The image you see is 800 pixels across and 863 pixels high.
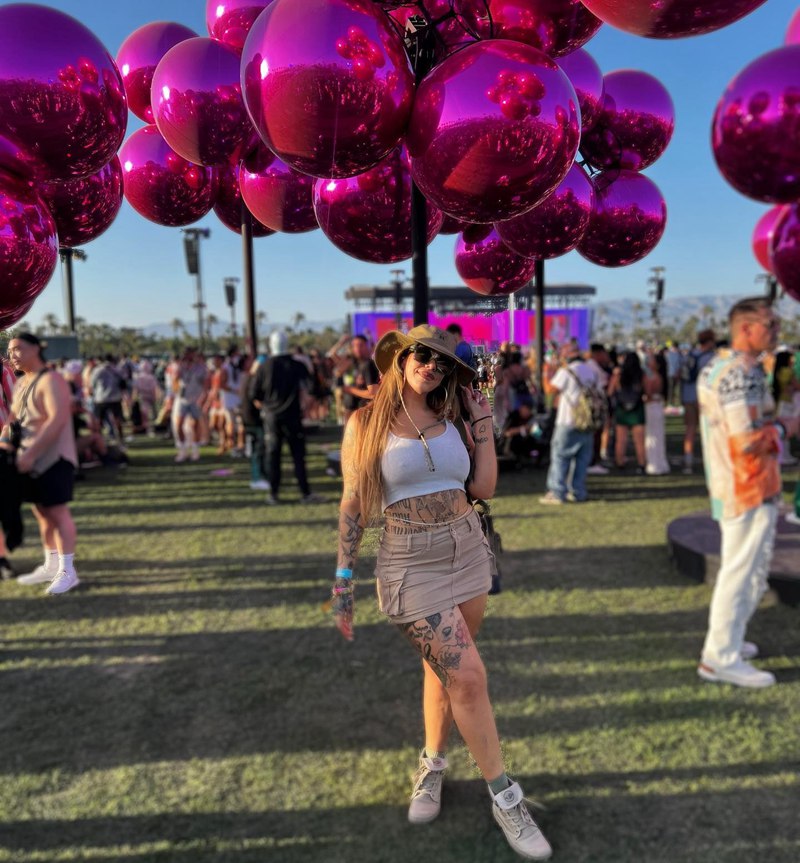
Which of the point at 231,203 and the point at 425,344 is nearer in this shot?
the point at 425,344

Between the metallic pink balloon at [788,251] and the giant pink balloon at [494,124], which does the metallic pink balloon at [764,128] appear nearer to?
the metallic pink balloon at [788,251]

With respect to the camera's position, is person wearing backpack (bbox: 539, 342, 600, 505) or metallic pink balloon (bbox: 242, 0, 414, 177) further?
person wearing backpack (bbox: 539, 342, 600, 505)

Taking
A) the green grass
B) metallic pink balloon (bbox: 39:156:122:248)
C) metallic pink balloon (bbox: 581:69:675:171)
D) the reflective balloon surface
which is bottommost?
the green grass

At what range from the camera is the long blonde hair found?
182 centimetres

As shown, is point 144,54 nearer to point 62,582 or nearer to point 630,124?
point 630,124

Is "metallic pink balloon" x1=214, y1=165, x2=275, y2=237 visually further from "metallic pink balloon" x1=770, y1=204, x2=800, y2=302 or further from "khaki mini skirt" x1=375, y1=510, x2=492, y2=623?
"metallic pink balloon" x1=770, y1=204, x2=800, y2=302

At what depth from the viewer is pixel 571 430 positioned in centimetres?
657

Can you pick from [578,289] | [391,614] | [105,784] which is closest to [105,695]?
[105,784]

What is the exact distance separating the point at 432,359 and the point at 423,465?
35 cm

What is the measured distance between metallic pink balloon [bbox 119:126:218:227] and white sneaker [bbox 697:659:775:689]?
3090mm

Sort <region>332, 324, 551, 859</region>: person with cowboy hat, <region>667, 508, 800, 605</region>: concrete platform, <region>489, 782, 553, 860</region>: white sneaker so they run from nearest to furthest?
<region>332, 324, 551, 859</region>: person with cowboy hat, <region>489, 782, 553, 860</region>: white sneaker, <region>667, 508, 800, 605</region>: concrete platform

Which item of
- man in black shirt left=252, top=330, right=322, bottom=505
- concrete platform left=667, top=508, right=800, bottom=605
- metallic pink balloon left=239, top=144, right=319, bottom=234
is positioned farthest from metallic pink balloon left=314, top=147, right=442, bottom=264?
man in black shirt left=252, top=330, right=322, bottom=505

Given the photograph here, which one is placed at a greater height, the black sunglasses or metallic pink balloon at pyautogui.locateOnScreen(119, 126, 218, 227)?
metallic pink balloon at pyautogui.locateOnScreen(119, 126, 218, 227)

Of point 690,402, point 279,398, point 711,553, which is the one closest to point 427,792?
point 711,553
